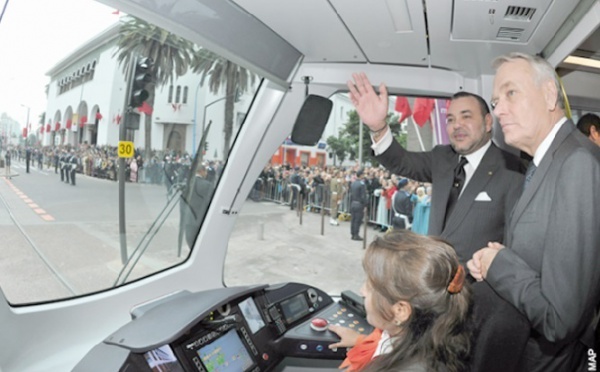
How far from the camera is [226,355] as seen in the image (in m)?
1.34

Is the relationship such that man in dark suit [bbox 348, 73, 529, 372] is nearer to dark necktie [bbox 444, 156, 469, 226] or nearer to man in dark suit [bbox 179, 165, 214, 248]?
dark necktie [bbox 444, 156, 469, 226]

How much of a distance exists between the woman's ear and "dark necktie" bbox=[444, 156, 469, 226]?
0.81 metres

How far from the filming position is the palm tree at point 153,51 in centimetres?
140

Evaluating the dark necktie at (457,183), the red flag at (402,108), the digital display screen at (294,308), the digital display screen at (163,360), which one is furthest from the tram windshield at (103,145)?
the red flag at (402,108)

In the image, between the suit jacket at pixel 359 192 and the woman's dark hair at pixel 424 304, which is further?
the suit jacket at pixel 359 192

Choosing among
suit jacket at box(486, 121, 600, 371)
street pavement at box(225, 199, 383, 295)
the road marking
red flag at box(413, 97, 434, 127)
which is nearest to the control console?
the road marking

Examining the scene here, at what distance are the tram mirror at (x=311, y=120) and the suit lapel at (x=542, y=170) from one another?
3.37ft

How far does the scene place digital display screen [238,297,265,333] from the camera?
151 cm

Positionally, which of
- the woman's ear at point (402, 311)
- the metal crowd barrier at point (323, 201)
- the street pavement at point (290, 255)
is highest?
the woman's ear at point (402, 311)

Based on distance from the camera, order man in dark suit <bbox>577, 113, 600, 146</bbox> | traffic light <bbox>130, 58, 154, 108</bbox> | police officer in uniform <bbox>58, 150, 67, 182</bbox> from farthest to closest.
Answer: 1. man in dark suit <bbox>577, 113, 600, 146</bbox>
2. traffic light <bbox>130, 58, 154, 108</bbox>
3. police officer in uniform <bbox>58, 150, 67, 182</bbox>

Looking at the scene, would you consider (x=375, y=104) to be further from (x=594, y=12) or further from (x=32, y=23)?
(x=32, y=23)

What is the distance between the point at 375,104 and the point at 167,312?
3.60ft

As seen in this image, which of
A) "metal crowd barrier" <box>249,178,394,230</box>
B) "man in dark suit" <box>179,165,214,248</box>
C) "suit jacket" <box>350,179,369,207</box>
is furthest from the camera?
"metal crowd barrier" <box>249,178,394,230</box>

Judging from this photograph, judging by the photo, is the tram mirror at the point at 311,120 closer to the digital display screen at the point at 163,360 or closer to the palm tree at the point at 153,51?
the palm tree at the point at 153,51
